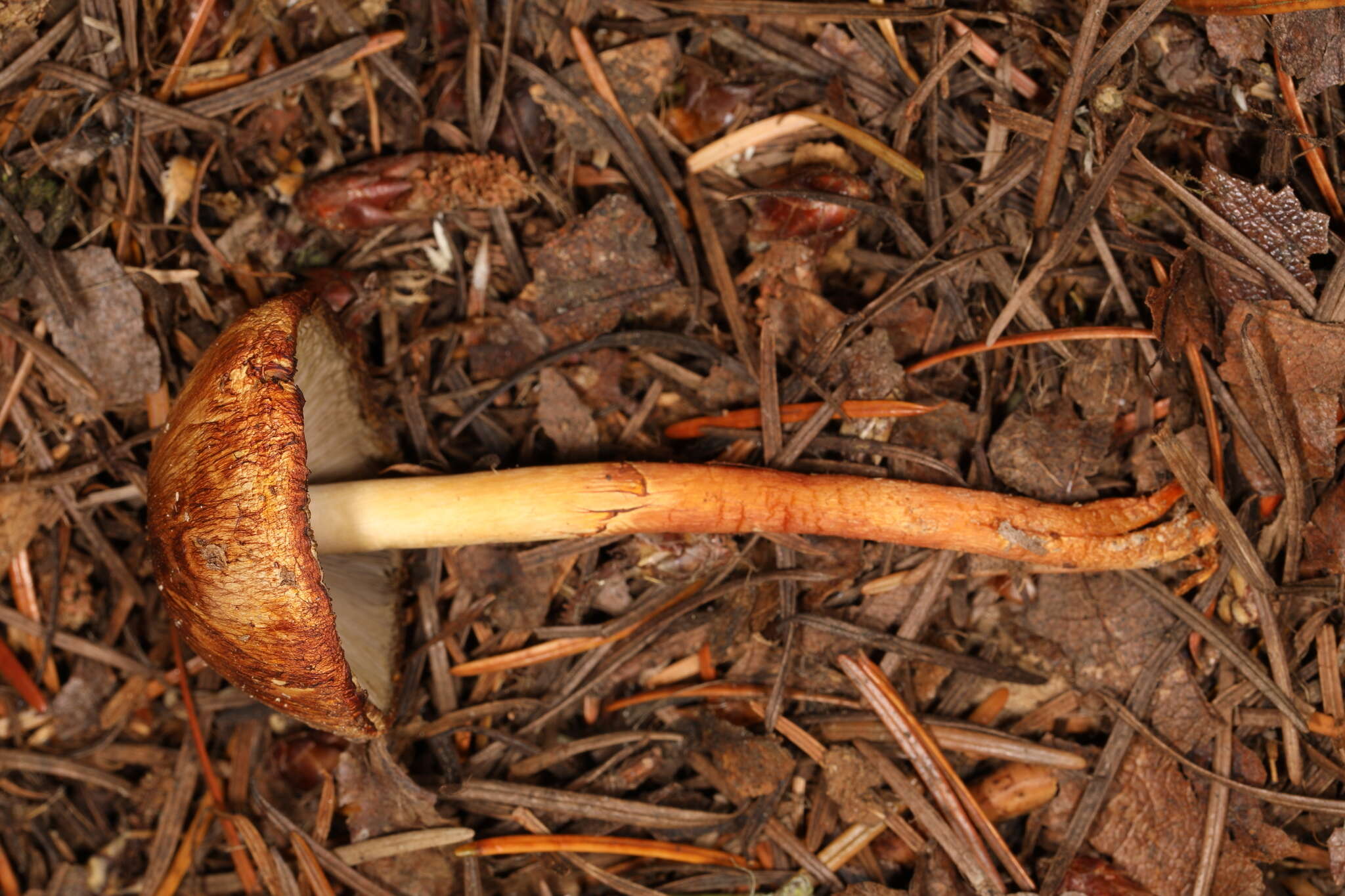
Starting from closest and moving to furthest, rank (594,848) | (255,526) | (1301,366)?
1. (255,526)
2. (1301,366)
3. (594,848)

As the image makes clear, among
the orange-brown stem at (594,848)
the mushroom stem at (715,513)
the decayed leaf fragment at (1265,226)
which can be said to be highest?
the decayed leaf fragment at (1265,226)

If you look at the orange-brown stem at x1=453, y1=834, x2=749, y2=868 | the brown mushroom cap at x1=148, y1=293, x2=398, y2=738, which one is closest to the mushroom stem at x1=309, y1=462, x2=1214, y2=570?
the brown mushroom cap at x1=148, y1=293, x2=398, y2=738

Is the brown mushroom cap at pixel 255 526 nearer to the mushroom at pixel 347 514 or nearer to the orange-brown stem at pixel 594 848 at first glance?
the mushroom at pixel 347 514

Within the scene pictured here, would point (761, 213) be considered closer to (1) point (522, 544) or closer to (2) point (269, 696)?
(1) point (522, 544)

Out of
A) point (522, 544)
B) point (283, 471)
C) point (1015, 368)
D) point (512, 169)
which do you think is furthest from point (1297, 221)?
point (283, 471)

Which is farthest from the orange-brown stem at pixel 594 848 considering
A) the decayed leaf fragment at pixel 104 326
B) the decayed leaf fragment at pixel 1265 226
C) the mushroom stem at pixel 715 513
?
the decayed leaf fragment at pixel 1265 226

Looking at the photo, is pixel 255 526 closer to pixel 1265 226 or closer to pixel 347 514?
pixel 347 514

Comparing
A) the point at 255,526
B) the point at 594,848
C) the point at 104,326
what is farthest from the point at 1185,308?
the point at 104,326

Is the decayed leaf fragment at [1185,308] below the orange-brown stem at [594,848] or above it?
above
